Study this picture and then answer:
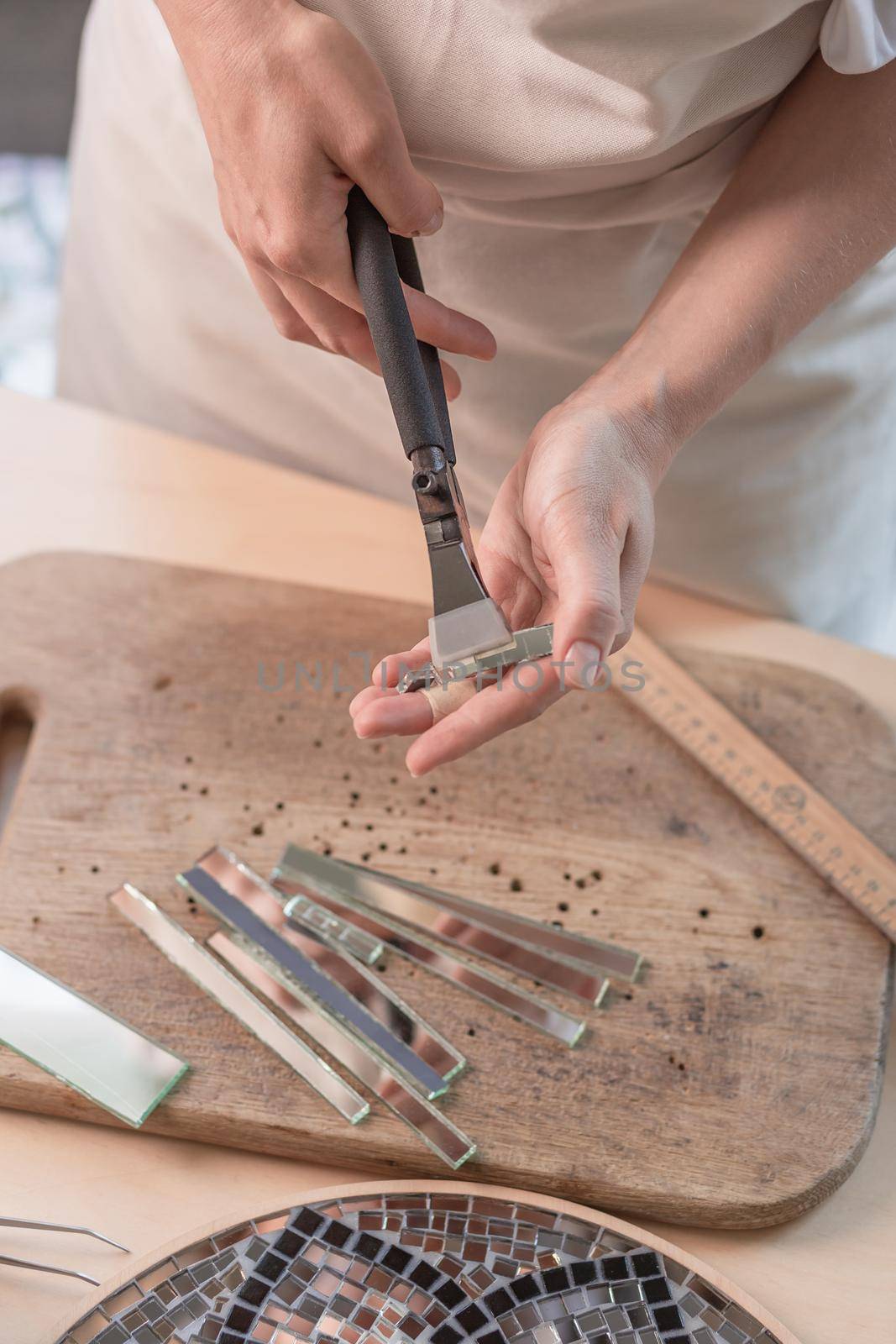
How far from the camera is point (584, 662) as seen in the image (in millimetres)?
497

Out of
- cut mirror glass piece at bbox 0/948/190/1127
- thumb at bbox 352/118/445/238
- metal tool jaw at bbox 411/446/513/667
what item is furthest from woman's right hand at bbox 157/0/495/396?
cut mirror glass piece at bbox 0/948/190/1127

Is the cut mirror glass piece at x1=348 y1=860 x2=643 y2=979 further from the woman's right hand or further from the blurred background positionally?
the blurred background

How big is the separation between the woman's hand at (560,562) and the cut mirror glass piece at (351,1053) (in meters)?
0.16

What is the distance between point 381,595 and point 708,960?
1.14 feet

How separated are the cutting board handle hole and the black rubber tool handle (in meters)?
0.37

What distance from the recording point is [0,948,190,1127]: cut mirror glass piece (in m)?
0.58

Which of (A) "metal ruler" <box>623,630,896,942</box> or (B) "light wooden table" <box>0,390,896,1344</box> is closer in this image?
(B) "light wooden table" <box>0,390,896,1344</box>

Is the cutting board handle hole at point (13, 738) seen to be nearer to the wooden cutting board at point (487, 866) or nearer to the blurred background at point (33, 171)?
the wooden cutting board at point (487, 866)

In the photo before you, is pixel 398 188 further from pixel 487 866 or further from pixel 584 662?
pixel 487 866

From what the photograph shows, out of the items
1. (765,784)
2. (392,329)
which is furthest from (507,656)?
(765,784)

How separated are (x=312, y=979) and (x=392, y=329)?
35 cm

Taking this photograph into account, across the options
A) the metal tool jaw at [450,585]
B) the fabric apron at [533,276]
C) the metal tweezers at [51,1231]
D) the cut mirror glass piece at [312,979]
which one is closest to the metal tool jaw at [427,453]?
the metal tool jaw at [450,585]

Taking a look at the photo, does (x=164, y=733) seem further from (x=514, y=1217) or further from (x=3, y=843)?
(x=514, y=1217)

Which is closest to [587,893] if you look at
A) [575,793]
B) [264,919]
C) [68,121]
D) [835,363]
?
[575,793]
